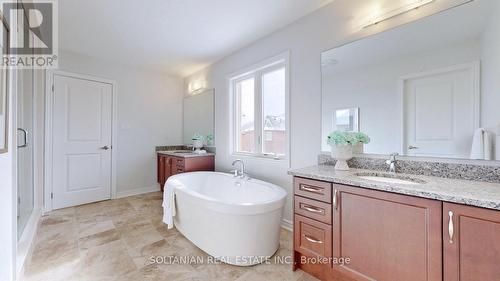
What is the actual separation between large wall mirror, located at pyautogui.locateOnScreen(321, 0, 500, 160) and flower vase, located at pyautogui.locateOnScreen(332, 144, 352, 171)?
0.81 ft

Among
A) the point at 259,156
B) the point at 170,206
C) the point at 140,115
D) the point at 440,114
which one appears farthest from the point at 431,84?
the point at 140,115

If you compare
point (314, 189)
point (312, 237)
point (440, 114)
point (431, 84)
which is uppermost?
point (431, 84)

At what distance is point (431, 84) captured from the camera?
150cm

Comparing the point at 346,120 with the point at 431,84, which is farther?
the point at 346,120

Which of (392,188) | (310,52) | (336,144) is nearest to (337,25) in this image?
(310,52)

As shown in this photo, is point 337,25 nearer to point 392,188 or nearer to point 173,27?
point 392,188

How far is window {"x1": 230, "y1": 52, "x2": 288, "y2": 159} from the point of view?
2643 millimetres

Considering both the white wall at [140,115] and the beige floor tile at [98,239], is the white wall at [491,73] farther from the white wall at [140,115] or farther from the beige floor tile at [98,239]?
the white wall at [140,115]

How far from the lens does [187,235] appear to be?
2.18 m

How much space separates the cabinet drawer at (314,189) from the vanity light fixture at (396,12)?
142 centimetres

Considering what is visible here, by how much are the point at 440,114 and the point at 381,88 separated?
1.49 feet

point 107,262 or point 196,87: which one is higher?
point 196,87

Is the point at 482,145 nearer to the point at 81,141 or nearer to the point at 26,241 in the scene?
the point at 26,241

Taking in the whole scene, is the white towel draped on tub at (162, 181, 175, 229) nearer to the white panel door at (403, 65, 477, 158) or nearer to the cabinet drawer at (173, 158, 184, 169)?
the cabinet drawer at (173, 158, 184, 169)
